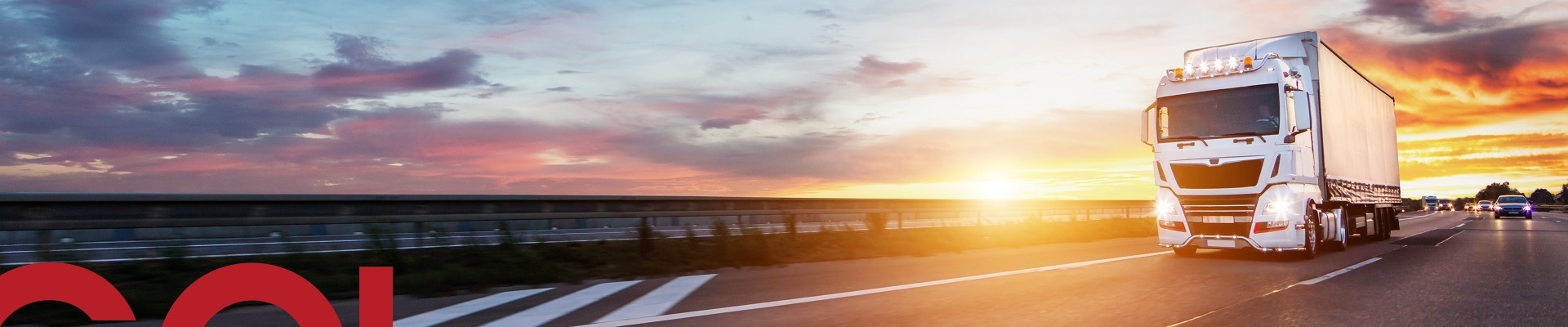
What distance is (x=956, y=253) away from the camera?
15172mm

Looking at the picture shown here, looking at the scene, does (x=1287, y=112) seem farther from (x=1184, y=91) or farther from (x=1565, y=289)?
(x=1565, y=289)

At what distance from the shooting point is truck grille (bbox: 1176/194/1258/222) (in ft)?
43.5

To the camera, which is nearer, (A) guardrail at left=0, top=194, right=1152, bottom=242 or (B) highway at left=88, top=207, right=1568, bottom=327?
(B) highway at left=88, top=207, right=1568, bottom=327

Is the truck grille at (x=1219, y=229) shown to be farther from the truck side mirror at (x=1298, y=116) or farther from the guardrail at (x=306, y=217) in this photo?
the guardrail at (x=306, y=217)

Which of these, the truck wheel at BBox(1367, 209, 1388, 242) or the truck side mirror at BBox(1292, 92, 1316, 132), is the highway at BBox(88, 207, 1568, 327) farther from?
the truck wheel at BBox(1367, 209, 1388, 242)

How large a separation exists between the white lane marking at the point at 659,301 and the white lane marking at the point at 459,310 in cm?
114

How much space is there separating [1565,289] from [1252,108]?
483 centimetres

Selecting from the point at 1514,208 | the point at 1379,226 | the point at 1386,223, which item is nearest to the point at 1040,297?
the point at 1379,226

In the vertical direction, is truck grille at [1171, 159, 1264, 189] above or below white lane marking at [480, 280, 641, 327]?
above

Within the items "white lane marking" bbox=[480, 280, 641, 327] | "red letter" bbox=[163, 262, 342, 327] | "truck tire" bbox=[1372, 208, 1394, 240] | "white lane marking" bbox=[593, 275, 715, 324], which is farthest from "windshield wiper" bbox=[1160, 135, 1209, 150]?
"red letter" bbox=[163, 262, 342, 327]

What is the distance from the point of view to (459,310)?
7.34 metres

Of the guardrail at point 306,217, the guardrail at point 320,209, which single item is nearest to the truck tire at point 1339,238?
the guardrail at point 306,217

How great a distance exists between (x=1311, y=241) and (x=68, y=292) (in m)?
14.6

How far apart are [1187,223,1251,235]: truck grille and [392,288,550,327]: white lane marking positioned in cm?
954
